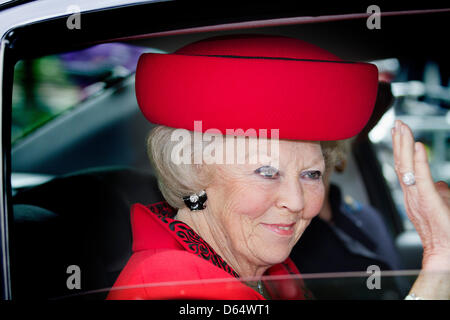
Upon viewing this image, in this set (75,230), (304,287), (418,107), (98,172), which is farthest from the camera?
(418,107)

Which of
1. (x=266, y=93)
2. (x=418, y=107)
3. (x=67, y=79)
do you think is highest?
(x=67, y=79)

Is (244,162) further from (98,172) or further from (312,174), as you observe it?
(98,172)

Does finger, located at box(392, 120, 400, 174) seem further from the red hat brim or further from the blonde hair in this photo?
the blonde hair

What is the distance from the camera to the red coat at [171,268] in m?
1.31

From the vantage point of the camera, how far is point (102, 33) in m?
1.21

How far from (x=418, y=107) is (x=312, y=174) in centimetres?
212

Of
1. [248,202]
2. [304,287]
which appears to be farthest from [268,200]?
[304,287]

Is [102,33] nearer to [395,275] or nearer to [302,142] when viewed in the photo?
[302,142]

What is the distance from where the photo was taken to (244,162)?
146 centimetres

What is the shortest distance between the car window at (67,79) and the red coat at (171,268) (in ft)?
2.59

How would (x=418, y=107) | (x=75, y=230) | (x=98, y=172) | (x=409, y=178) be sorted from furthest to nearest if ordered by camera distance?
(x=418, y=107) → (x=98, y=172) → (x=75, y=230) → (x=409, y=178)

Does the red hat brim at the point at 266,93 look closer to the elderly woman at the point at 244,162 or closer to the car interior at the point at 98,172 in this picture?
the elderly woman at the point at 244,162

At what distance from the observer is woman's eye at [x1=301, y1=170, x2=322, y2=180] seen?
1.54 meters
